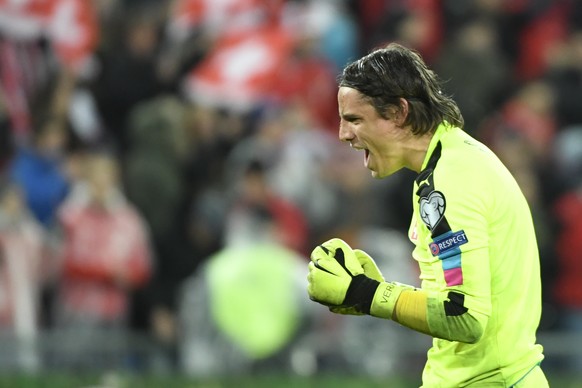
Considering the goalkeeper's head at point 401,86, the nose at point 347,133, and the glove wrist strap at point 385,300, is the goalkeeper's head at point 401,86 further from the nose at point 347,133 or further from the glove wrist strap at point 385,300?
the glove wrist strap at point 385,300

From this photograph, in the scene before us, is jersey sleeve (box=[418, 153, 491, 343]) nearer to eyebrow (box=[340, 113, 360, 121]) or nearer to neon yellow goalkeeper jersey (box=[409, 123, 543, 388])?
neon yellow goalkeeper jersey (box=[409, 123, 543, 388])

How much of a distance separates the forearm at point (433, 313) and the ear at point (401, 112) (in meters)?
0.57

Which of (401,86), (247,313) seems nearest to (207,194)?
(247,313)

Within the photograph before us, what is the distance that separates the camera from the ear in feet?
14.0

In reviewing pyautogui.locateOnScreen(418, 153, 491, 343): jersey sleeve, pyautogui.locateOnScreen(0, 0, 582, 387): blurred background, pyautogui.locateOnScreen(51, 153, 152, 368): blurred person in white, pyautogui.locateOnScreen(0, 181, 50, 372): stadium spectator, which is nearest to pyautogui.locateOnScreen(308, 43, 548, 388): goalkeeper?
pyautogui.locateOnScreen(418, 153, 491, 343): jersey sleeve

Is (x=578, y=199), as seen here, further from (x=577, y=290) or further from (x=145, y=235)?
(x=145, y=235)

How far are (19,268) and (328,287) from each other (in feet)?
17.3

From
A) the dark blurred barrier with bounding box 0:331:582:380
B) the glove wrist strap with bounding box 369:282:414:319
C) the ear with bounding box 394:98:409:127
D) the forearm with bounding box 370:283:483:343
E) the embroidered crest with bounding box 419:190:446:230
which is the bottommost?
the forearm with bounding box 370:283:483:343

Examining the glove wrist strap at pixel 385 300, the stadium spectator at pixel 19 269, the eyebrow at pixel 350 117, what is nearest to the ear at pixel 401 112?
the eyebrow at pixel 350 117

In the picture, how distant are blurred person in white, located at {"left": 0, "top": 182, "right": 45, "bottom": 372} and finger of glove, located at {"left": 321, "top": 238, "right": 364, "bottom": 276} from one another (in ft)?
16.5

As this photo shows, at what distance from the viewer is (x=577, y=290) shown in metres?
10.3

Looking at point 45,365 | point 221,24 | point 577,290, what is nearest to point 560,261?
point 577,290

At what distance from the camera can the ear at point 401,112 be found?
4254mm

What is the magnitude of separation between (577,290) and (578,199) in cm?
78
